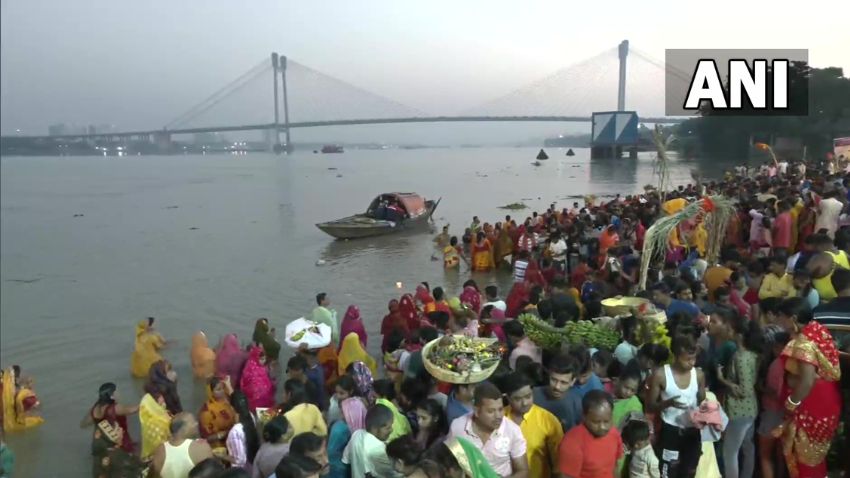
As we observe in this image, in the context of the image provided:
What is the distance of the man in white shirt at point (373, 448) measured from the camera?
2982 mm

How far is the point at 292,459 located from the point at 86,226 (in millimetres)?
26374

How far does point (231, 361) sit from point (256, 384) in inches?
23.7

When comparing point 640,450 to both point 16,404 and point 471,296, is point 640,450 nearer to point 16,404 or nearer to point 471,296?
point 471,296

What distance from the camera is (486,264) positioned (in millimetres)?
11656

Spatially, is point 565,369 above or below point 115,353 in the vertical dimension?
above

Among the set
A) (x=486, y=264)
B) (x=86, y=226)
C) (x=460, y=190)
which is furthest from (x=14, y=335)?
(x=460, y=190)

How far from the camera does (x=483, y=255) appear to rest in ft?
38.2

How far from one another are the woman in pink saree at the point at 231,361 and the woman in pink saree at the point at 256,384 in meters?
0.31

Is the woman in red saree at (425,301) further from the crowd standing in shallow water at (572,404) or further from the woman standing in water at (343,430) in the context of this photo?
the woman standing in water at (343,430)

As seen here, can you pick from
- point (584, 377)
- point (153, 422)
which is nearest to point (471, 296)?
point (584, 377)

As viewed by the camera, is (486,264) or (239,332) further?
(486,264)

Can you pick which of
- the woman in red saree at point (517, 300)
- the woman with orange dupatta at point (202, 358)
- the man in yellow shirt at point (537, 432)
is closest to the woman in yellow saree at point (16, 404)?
the woman with orange dupatta at point (202, 358)

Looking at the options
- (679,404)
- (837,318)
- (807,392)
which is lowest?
(679,404)

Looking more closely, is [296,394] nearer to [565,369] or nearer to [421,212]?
[565,369]
